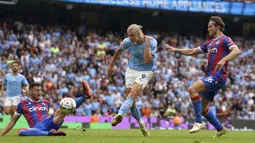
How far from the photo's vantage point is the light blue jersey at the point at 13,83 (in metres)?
20.3

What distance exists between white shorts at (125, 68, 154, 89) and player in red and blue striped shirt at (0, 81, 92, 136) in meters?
0.98

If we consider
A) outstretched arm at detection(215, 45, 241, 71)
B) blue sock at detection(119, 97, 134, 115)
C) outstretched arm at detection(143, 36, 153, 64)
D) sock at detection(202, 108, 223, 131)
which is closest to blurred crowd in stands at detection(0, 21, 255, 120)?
outstretched arm at detection(143, 36, 153, 64)

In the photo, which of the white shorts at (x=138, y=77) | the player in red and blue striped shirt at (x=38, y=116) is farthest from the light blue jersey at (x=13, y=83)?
the white shorts at (x=138, y=77)

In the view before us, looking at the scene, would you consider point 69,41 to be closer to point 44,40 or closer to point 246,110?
point 44,40

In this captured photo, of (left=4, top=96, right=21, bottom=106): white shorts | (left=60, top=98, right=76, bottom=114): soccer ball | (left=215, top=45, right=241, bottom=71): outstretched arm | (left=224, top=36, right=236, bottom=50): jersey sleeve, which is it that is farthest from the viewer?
(left=4, top=96, right=21, bottom=106): white shorts

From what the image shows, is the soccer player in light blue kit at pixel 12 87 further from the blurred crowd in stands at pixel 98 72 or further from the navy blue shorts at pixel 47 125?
the navy blue shorts at pixel 47 125

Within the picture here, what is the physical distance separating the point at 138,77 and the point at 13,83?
771 centimetres

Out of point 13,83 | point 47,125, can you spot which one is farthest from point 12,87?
point 47,125

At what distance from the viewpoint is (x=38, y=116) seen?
552 inches

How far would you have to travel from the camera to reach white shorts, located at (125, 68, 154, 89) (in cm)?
1378

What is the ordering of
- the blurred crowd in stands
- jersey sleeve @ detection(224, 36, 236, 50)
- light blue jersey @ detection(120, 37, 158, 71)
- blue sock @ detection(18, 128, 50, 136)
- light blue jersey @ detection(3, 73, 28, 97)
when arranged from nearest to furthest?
blue sock @ detection(18, 128, 50, 136) < jersey sleeve @ detection(224, 36, 236, 50) < light blue jersey @ detection(120, 37, 158, 71) < light blue jersey @ detection(3, 73, 28, 97) < the blurred crowd in stands

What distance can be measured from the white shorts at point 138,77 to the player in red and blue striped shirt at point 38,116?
0.98m

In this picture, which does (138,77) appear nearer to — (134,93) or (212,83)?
(134,93)

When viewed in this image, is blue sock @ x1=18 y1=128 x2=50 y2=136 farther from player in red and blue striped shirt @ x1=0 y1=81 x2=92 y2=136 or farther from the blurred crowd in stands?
the blurred crowd in stands
